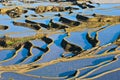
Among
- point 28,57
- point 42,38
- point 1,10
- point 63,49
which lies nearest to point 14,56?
point 28,57

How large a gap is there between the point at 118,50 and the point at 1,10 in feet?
39.1

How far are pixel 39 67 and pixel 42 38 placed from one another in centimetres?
458

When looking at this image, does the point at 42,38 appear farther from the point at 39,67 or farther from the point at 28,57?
the point at 39,67

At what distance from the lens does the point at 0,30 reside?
15820mm

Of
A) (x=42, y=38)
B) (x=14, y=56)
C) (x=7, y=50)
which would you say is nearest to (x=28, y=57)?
(x=14, y=56)

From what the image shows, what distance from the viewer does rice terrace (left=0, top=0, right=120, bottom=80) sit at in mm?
9102

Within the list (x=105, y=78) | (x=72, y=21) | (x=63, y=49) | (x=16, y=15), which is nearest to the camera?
(x=105, y=78)

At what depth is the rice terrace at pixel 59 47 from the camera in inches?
358

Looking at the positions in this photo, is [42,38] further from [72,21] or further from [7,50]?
[72,21]

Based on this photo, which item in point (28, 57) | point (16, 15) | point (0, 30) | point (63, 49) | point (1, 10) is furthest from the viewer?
point (1, 10)

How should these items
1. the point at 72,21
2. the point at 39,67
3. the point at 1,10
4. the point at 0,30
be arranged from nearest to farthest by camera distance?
the point at 39,67 → the point at 0,30 → the point at 72,21 → the point at 1,10

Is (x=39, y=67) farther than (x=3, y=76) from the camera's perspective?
Yes

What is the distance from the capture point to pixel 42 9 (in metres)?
22.1

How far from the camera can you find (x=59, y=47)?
1255cm
